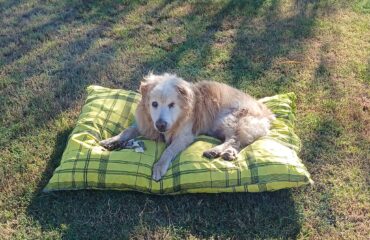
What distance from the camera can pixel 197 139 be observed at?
4.99m

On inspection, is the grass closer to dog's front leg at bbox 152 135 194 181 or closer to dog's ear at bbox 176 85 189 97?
dog's front leg at bbox 152 135 194 181

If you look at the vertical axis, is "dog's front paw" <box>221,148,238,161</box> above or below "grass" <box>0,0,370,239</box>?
above

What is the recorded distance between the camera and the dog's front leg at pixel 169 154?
4.50 meters

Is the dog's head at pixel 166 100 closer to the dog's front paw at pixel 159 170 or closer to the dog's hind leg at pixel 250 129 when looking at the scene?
the dog's front paw at pixel 159 170

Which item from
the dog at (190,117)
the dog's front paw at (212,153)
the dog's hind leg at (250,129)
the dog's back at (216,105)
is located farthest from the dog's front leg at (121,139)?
the dog's hind leg at (250,129)

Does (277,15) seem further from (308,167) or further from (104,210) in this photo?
(104,210)

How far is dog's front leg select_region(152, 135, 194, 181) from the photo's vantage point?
450cm

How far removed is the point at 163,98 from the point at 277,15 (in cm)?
460

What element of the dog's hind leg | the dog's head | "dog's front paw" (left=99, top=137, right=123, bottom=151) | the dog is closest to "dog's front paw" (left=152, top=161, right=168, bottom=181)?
the dog

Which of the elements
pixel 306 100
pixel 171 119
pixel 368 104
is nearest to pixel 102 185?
pixel 171 119

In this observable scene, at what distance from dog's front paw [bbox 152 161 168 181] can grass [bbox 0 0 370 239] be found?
0.71ft

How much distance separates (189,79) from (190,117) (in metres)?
1.80

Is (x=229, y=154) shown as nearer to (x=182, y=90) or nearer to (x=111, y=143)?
(x=182, y=90)

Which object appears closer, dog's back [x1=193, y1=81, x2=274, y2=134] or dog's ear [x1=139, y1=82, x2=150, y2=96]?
dog's ear [x1=139, y1=82, x2=150, y2=96]
